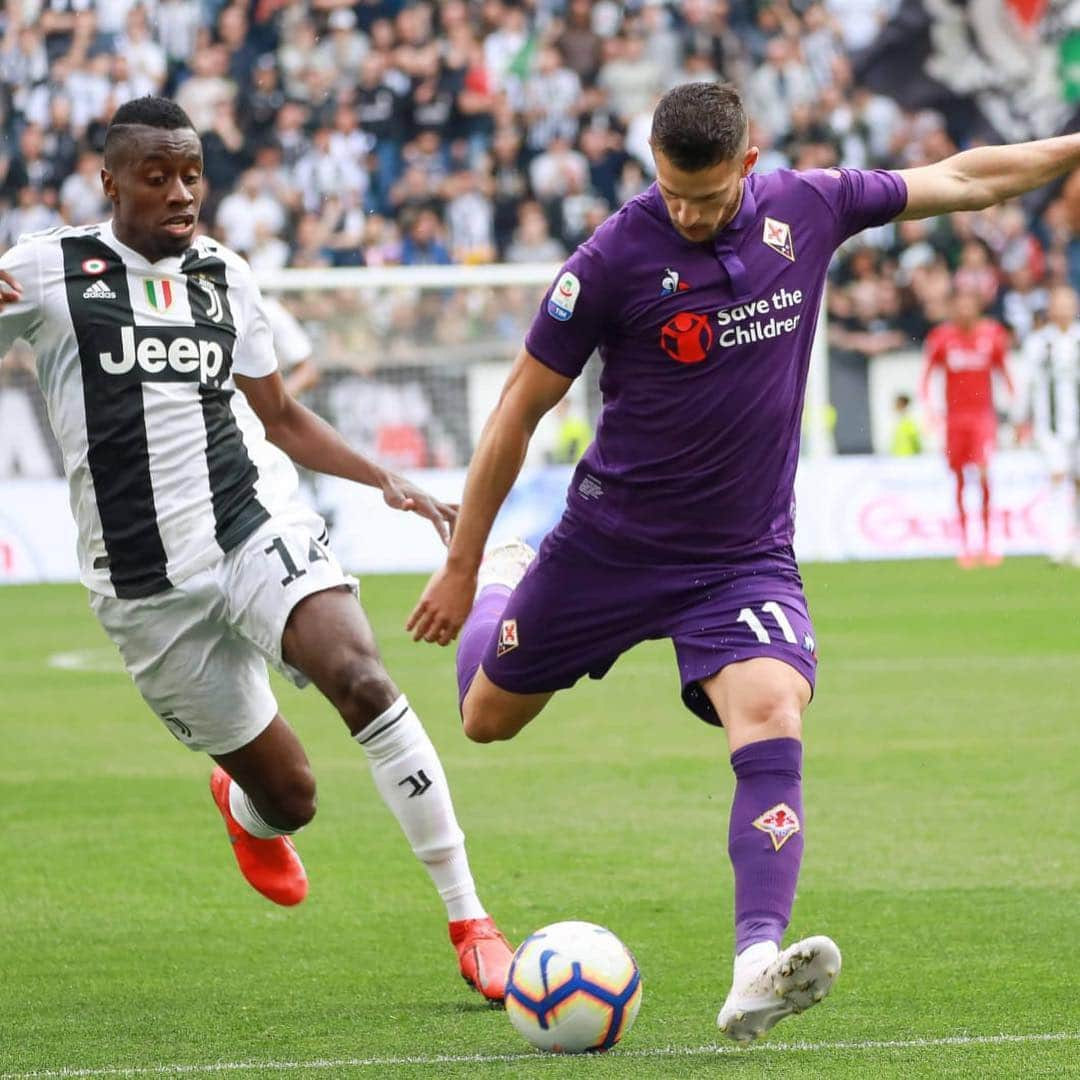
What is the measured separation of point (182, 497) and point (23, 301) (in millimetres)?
698

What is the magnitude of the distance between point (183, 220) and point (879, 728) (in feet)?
19.0

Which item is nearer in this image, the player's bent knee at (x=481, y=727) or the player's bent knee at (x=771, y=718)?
the player's bent knee at (x=771, y=718)

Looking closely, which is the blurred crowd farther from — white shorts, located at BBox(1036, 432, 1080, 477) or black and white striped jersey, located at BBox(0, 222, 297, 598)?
black and white striped jersey, located at BBox(0, 222, 297, 598)

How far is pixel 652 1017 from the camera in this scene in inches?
209

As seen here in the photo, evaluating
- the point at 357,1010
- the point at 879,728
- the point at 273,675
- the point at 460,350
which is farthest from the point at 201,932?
the point at 460,350

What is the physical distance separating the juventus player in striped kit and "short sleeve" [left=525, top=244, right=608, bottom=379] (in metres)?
1.03

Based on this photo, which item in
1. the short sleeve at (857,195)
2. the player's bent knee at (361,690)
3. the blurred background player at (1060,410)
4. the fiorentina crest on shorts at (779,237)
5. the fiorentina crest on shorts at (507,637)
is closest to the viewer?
the fiorentina crest on shorts at (779,237)

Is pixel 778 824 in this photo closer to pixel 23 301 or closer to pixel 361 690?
pixel 361 690

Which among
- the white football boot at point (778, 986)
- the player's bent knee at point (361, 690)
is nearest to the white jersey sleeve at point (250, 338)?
the player's bent knee at point (361, 690)

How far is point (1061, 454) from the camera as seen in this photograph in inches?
797

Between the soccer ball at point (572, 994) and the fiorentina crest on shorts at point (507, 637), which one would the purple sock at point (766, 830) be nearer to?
the soccer ball at point (572, 994)

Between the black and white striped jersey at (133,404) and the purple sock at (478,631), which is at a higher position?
the black and white striped jersey at (133,404)

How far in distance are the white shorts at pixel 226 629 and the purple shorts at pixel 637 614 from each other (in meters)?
0.58

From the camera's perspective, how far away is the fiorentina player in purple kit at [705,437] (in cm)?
500
